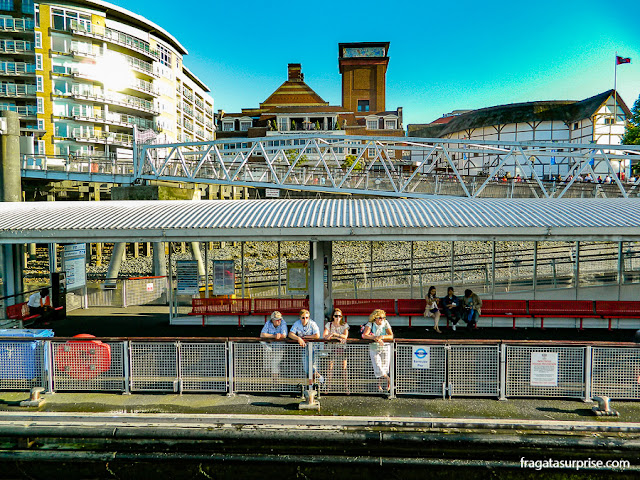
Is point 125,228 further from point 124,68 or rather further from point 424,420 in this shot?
point 124,68

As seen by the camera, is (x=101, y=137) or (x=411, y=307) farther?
(x=101, y=137)

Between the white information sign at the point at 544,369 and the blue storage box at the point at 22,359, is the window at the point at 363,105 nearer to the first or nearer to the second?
the white information sign at the point at 544,369

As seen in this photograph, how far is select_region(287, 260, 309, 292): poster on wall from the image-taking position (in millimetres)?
13859

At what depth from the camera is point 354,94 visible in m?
83.4

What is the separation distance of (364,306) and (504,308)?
4.14 m

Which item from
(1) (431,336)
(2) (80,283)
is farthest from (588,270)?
(2) (80,283)

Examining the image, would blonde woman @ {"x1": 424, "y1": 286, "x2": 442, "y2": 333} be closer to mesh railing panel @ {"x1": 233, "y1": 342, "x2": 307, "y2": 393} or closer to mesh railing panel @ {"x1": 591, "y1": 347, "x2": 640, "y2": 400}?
mesh railing panel @ {"x1": 591, "y1": 347, "x2": 640, "y2": 400}

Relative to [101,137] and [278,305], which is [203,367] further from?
[101,137]

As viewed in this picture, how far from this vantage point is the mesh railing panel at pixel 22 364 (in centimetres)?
870

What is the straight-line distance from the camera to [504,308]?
1388cm

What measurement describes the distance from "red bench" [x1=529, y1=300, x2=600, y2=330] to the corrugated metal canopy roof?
2.86m

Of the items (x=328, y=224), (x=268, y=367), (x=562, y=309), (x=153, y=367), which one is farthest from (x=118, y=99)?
(x=268, y=367)

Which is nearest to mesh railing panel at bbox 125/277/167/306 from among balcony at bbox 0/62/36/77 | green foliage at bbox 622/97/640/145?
green foliage at bbox 622/97/640/145

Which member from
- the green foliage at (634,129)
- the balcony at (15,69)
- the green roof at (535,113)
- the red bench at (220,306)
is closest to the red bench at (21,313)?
the red bench at (220,306)
